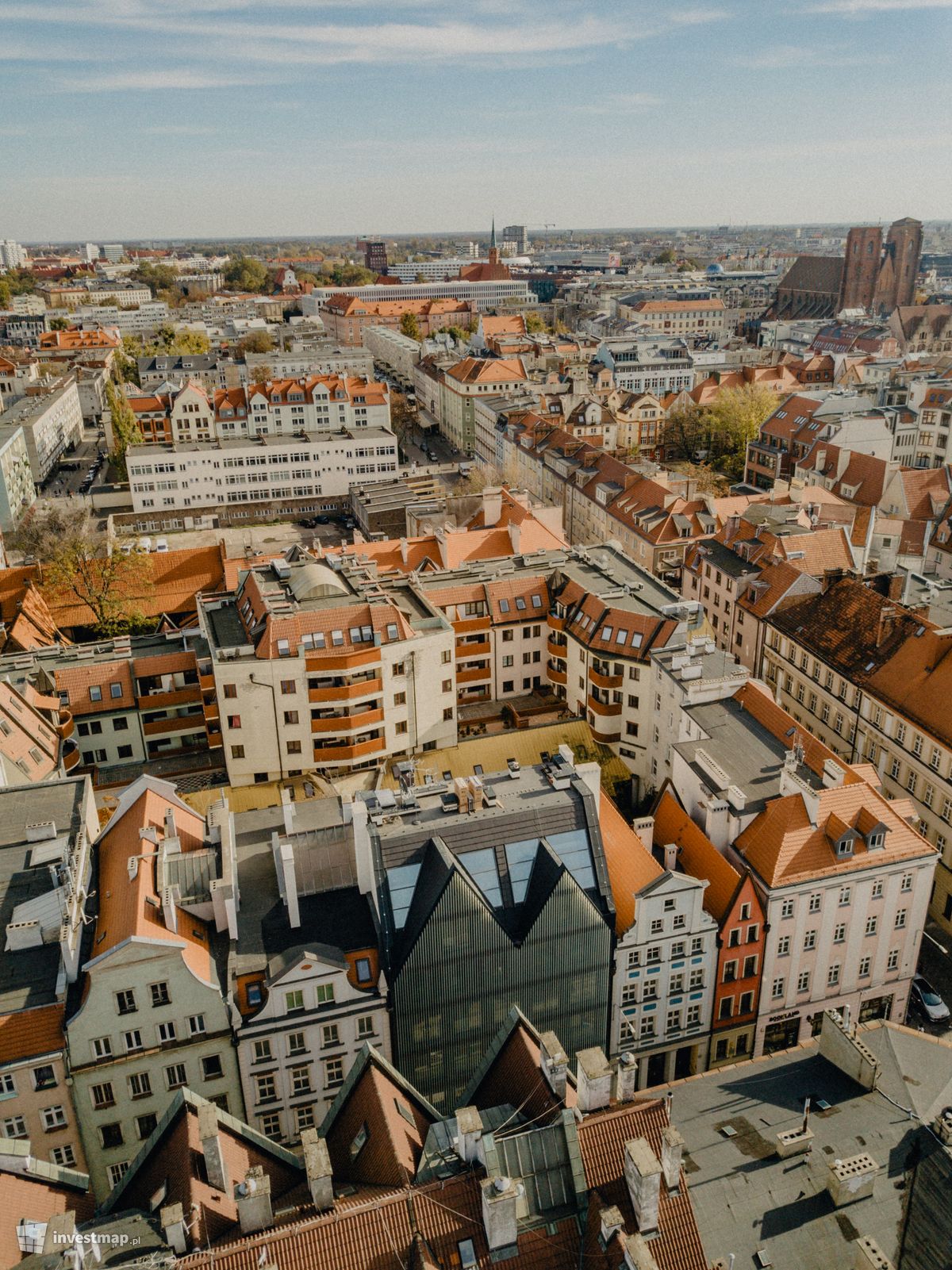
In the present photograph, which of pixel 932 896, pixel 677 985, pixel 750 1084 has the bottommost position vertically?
pixel 932 896

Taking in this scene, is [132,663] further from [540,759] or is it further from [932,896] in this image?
[932,896]

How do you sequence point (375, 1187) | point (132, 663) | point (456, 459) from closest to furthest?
point (375, 1187) → point (132, 663) → point (456, 459)

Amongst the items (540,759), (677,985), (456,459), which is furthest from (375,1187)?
(456,459)

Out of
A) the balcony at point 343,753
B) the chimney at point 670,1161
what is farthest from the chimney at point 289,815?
the chimney at point 670,1161

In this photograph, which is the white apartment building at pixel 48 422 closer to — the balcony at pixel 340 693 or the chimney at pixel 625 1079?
the balcony at pixel 340 693

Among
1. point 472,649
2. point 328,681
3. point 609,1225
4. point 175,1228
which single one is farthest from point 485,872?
point 472,649

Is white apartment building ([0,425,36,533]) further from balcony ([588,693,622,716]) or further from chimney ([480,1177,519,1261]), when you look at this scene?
chimney ([480,1177,519,1261])

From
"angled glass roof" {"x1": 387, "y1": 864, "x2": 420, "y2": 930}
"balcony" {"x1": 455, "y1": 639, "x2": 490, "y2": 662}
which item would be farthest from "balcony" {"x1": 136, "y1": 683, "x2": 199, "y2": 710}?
"angled glass roof" {"x1": 387, "y1": 864, "x2": 420, "y2": 930}
